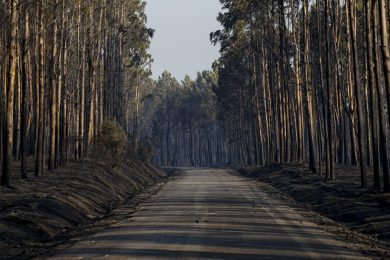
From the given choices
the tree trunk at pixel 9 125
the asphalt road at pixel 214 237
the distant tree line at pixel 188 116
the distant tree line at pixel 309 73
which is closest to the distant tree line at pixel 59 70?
the tree trunk at pixel 9 125

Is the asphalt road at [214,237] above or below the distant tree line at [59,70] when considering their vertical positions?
below

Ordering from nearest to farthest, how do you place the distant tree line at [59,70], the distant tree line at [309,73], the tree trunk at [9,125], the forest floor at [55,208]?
the forest floor at [55,208] → the tree trunk at [9,125] → the distant tree line at [59,70] → the distant tree line at [309,73]

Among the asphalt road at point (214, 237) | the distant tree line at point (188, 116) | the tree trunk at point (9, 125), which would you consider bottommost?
the asphalt road at point (214, 237)

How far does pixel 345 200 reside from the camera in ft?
70.5

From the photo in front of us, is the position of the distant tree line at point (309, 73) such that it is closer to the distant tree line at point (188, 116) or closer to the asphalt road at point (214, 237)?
the asphalt road at point (214, 237)

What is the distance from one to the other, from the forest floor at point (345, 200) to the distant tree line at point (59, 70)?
11.8 metres

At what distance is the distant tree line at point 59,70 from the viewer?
2475 cm

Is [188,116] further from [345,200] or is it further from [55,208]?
[55,208]

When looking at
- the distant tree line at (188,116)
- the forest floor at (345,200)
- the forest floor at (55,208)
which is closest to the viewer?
the forest floor at (55,208)

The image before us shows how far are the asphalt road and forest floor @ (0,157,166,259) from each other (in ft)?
3.57

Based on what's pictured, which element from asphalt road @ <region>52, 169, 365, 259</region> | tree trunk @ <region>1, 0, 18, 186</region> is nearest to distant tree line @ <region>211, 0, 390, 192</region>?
asphalt road @ <region>52, 169, 365, 259</region>

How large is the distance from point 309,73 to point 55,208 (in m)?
25.2

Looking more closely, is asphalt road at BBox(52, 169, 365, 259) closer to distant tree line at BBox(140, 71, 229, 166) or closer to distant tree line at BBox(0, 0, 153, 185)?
distant tree line at BBox(0, 0, 153, 185)

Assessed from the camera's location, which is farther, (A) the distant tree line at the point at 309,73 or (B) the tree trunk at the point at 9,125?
(A) the distant tree line at the point at 309,73
